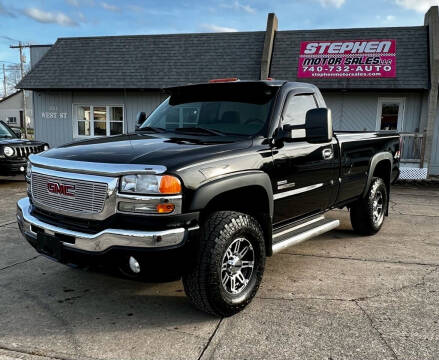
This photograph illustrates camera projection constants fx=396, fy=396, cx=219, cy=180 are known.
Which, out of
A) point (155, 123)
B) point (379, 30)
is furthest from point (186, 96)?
point (379, 30)

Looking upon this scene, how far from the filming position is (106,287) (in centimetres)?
391

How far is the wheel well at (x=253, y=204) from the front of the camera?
3336mm

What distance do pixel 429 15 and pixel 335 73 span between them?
11.1 feet

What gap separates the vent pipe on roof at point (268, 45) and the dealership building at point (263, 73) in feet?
0.12

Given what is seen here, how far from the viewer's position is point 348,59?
13.2 meters

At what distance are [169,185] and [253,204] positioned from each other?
1.06 metres

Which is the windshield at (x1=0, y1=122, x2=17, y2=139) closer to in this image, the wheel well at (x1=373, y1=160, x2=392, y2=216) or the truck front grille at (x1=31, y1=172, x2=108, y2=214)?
the truck front grille at (x1=31, y1=172, x2=108, y2=214)

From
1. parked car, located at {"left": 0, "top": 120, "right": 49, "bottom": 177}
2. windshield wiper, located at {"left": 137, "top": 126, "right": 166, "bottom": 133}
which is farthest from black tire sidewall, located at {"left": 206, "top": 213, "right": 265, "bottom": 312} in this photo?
parked car, located at {"left": 0, "top": 120, "right": 49, "bottom": 177}

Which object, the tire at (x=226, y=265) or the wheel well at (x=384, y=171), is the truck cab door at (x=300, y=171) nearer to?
the tire at (x=226, y=265)

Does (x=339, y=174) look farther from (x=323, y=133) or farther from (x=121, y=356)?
(x=121, y=356)

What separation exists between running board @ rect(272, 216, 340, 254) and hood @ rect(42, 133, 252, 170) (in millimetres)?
1011

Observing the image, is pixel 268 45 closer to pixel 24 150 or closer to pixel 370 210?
pixel 24 150

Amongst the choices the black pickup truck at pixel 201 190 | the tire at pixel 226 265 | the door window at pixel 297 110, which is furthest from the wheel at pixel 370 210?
the tire at pixel 226 265

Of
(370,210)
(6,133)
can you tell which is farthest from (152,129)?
(6,133)
